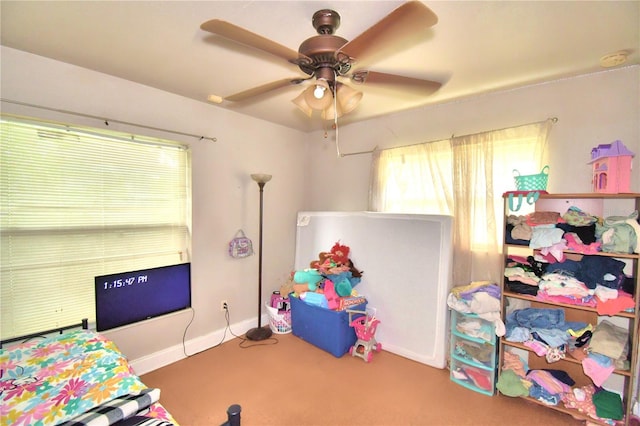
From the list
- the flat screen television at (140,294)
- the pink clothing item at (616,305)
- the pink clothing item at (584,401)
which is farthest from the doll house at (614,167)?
the flat screen television at (140,294)

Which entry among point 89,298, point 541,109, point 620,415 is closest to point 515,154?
point 541,109

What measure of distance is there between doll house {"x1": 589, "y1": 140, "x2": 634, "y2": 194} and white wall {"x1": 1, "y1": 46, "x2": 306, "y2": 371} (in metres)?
2.90

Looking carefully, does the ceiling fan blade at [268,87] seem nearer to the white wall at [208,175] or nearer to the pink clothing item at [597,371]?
the white wall at [208,175]

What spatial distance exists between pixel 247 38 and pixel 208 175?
1.98 meters

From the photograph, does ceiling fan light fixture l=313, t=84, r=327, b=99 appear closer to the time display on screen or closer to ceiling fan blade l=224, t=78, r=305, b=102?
ceiling fan blade l=224, t=78, r=305, b=102

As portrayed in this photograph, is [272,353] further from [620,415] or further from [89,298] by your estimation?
[620,415]

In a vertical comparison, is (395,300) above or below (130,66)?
below

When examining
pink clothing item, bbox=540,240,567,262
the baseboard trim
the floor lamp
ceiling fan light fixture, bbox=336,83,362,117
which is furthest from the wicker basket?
the baseboard trim

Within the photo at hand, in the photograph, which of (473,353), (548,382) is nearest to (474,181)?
(473,353)

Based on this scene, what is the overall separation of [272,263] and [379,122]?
2083mm

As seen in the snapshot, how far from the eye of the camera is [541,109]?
2250 millimetres

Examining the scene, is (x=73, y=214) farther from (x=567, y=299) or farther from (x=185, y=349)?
(x=567, y=299)

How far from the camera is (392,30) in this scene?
1.04 metres

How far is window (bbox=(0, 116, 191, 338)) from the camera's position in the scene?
1922 mm
